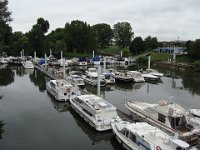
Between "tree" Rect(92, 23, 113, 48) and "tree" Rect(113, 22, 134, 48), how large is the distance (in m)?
3.67

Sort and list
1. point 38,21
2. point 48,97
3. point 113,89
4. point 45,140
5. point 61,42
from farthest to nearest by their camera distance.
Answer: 1. point 38,21
2. point 61,42
3. point 113,89
4. point 48,97
5. point 45,140

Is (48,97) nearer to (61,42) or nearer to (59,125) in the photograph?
(59,125)

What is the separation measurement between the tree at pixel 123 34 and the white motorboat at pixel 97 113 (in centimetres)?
7880

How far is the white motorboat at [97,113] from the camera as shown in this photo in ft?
63.9

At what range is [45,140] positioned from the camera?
18344 millimetres

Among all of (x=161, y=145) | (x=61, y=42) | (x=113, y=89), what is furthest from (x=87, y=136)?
(x=61, y=42)

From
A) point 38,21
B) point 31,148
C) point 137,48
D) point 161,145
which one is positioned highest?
point 38,21

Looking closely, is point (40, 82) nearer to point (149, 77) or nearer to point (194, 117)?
point (149, 77)

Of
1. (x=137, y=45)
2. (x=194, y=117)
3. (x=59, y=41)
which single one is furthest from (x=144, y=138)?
(x=137, y=45)

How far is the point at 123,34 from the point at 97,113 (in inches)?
3226

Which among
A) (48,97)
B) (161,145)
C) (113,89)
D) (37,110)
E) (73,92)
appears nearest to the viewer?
(161,145)

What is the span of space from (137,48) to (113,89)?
53437mm

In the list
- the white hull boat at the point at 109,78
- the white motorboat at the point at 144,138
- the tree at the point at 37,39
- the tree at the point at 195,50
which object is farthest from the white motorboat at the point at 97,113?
the tree at the point at 37,39

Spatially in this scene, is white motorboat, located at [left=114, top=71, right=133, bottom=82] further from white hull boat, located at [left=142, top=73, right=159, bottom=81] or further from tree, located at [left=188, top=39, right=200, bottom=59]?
tree, located at [left=188, top=39, right=200, bottom=59]
